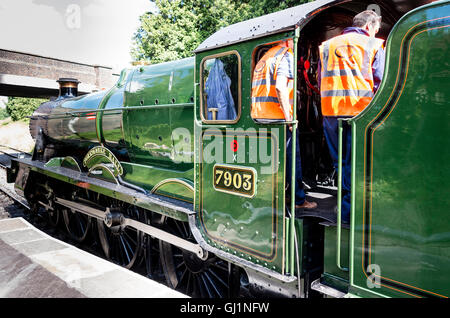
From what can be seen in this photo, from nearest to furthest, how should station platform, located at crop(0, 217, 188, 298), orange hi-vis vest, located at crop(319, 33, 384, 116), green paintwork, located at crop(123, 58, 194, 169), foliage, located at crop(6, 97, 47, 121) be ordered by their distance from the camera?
orange hi-vis vest, located at crop(319, 33, 384, 116), station platform, located at crop(0, 217, 188, 298), green paintwork, located at crop(123, 58, 194, 169), foliage, located at crop(6, 97, 47, 121)

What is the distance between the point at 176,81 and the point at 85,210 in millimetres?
2799

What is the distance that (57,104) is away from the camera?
7230 mm

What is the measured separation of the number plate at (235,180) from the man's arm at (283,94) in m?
0.52

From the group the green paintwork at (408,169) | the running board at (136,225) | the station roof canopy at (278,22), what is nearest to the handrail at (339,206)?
the green paintwork at (408,169)

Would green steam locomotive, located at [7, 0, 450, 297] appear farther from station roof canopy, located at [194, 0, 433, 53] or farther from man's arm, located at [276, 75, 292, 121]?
man's arm, located at [276, 75, 292, 121]

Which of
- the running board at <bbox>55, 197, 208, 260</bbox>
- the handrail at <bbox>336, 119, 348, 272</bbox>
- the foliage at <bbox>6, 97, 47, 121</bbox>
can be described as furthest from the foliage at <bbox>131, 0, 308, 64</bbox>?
the foliage at <bbox>6, 97, 47, 121</bbox>

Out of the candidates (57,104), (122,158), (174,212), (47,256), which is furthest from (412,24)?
(57,104)

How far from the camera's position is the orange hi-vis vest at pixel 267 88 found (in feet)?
8.44

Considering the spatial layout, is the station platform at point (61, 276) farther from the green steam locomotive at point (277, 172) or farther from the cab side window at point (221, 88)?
the cab side window at point (221, 88)

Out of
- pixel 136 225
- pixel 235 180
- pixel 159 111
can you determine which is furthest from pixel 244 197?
pixel 136 225

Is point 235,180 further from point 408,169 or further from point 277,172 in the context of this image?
point 408,169

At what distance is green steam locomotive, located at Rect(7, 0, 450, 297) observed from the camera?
187 cm

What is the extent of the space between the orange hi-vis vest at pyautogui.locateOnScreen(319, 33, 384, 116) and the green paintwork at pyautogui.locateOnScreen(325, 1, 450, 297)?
0.32 m

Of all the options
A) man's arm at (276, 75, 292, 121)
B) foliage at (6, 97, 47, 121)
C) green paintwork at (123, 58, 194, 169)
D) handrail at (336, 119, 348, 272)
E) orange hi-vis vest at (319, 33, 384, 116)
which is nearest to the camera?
handrail at (336, 119, 348, 272)
